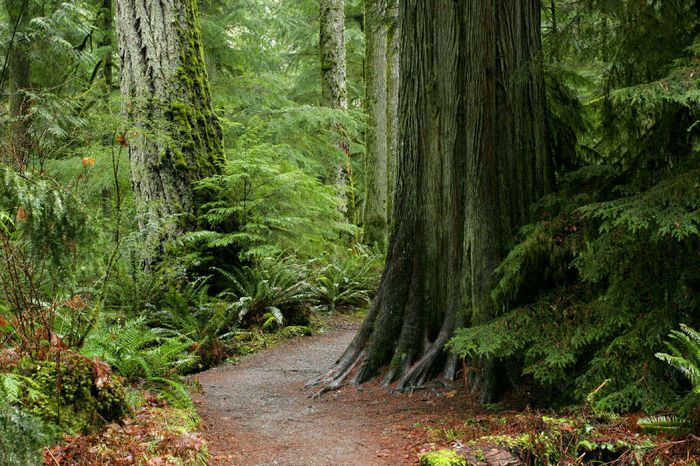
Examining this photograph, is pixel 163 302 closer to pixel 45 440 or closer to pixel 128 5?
pixel 128 5

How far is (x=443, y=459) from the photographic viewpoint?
3963 mm

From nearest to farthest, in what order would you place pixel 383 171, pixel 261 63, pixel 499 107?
1. pixel 499 107
2. pixel 383 171
3. pixel 261 63

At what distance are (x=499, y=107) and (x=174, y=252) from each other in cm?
573

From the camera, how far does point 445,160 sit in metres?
6.40

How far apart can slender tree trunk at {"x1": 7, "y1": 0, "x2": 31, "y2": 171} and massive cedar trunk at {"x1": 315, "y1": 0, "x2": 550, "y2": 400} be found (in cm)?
373

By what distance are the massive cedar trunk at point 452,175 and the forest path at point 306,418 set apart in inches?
13.6

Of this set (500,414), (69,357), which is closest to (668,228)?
(500,414)

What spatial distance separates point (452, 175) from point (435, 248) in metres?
0.80

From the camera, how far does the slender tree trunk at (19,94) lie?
432 centimetres

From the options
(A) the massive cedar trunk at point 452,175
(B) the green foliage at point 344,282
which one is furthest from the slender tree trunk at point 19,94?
(B) the green foliage at point 344,282

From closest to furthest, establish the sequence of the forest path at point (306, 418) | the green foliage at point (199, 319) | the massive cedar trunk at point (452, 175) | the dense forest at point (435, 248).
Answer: the dense forest at point (435, 248) < the forest path at point (306, 418) < the massive cedar trunk at point (452, 175) < the green foliage at point (199, 319)

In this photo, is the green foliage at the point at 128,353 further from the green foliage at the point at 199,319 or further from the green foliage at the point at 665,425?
the green foliage at the point at 665,425

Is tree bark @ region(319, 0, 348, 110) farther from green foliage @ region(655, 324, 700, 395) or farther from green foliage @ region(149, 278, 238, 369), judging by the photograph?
green foliage @ region(655, 324, 700, 395)

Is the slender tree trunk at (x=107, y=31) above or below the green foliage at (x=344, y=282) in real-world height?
above
